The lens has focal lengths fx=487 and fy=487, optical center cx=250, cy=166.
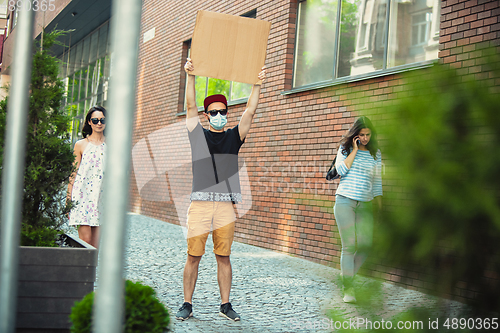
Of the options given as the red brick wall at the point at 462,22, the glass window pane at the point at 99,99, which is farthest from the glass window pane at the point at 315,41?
the glass window pane at the point at 99,99

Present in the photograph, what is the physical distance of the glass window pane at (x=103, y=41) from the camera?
19403mm

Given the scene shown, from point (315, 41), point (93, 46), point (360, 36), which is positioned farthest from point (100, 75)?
point (360, 36)

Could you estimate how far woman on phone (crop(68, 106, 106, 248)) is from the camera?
15.5 ft

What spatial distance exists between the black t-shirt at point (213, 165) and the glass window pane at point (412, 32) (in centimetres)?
310

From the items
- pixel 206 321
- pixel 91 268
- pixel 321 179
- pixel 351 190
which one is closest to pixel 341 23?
pixel 321 179

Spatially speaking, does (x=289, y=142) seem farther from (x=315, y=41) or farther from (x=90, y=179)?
(x=90, y=179)

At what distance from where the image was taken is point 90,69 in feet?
69.0

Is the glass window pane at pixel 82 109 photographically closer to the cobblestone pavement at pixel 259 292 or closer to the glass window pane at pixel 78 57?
the glass window pane at pixel 78 57

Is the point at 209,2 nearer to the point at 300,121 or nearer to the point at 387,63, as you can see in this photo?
the point at 300,121

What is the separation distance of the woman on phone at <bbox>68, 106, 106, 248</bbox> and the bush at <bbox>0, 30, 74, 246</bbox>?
2.91 ft

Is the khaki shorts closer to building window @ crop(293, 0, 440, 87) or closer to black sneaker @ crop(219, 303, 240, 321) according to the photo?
black sneaker @ crop(219, 303, 240, 321)

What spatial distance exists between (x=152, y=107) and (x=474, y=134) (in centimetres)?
1327

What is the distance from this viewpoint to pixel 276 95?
27.8 feet

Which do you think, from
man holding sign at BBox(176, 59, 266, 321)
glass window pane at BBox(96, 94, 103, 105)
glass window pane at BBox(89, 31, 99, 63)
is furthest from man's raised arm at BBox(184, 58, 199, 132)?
glass window pane at BBox(89, 31, 99, 63)
